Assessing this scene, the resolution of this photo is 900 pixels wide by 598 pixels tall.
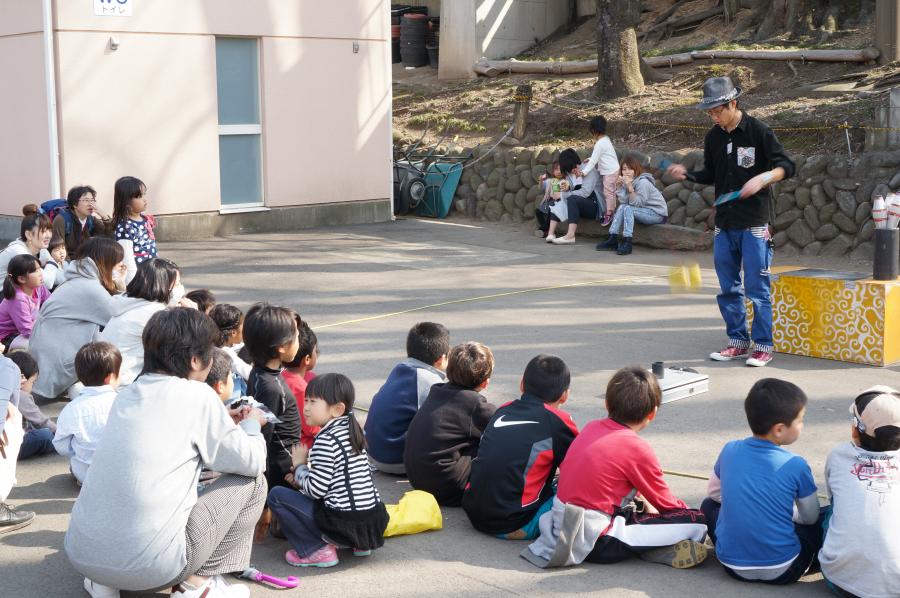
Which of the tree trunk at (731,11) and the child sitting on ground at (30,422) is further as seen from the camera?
the tree trunk at (731,11)

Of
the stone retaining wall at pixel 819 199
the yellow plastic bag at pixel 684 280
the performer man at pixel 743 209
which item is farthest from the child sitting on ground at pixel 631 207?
the performer man at pixel 743 209

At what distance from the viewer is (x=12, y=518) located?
15.6 ft

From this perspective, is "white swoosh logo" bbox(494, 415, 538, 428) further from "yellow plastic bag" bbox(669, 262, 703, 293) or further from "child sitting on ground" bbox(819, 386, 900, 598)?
"yellow plastic bag" bbox(669, 262, 703, 293)

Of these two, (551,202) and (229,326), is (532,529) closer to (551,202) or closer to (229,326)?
(229,326)

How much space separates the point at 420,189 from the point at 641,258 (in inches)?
183

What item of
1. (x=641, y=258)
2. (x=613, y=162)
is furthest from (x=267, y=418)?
(x=613, y=162)

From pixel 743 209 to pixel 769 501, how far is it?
145 inches

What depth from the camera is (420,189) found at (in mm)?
15680

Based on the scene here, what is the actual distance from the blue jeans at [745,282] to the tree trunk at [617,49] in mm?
8890

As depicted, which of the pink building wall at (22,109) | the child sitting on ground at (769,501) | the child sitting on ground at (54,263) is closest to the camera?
the child sitting on ground at (769,501)

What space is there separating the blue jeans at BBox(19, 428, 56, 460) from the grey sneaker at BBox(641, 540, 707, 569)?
11.0 feet

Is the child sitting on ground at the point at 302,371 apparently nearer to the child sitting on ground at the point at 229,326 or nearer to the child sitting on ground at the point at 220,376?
the child sitting on ground at the point at 229,326

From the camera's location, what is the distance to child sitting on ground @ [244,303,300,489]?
15.6ft

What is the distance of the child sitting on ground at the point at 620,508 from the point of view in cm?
429
